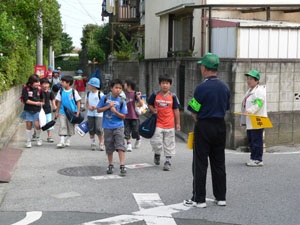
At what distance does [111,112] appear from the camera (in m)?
8.28

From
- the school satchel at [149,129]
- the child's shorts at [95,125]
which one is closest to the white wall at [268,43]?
the school satchel at [149,129]

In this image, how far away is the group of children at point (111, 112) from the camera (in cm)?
827

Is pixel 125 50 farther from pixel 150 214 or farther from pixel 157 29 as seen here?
pixel 150 214

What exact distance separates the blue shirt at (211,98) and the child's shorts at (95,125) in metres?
4.82

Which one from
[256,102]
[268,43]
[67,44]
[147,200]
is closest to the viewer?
[147,200]

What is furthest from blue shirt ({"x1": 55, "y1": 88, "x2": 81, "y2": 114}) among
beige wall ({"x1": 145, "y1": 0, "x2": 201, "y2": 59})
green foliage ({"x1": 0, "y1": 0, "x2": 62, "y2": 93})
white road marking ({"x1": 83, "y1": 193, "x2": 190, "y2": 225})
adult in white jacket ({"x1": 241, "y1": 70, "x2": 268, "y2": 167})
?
beige wall ({"x1": 145, "y1": 0, "x2": 201, "y2": 59})

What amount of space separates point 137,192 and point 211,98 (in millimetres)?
1860

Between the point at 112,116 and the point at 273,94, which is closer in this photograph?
the point at 112,116

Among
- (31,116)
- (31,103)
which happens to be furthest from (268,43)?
(31,116)

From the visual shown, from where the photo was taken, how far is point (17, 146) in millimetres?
11039

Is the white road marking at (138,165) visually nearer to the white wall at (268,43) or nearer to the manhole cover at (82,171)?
the manhole cover at (82,171)

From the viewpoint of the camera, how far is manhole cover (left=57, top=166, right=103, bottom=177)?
27.0 ft

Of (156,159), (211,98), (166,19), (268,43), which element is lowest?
(156,159)

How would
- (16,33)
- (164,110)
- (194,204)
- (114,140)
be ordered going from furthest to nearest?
(16,33) < (164,110) < (114,140) < (194,204)
